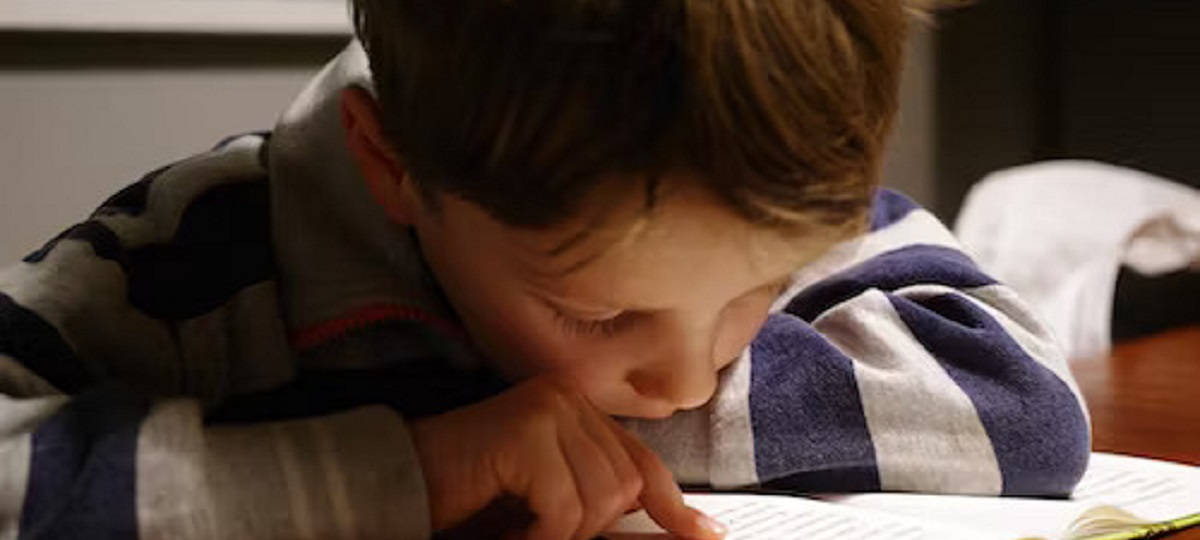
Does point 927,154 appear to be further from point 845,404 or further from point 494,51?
point 494,51

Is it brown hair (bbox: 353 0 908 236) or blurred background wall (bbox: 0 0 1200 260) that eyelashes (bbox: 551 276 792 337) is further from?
blurred background wall (bbox: 0 0 1200 260)

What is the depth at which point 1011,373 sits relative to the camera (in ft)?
2.14

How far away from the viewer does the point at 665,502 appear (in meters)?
0.53

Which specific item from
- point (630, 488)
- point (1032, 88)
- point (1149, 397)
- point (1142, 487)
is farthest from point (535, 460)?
point (1032, 88)

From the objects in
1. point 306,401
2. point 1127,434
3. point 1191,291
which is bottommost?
point 1191,291

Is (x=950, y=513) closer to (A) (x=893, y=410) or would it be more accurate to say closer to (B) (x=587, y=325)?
(A) (x=893, y=410)

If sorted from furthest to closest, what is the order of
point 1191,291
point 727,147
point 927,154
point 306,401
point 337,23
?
point 927,154, point 1191,291, point 337,23, point 306,401, point 727,147

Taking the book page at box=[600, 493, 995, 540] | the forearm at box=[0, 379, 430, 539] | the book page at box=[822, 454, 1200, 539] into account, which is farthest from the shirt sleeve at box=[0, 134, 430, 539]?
the book page at box=[822, 454, 1200, 539]

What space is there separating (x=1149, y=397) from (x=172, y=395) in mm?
590

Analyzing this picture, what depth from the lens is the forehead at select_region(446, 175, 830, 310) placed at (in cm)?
44

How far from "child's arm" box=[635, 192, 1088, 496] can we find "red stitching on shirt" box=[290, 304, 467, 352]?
86mm

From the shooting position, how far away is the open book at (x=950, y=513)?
543 mm

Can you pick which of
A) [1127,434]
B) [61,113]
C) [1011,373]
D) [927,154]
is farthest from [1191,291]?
[61,113]

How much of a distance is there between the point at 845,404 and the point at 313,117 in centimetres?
24
